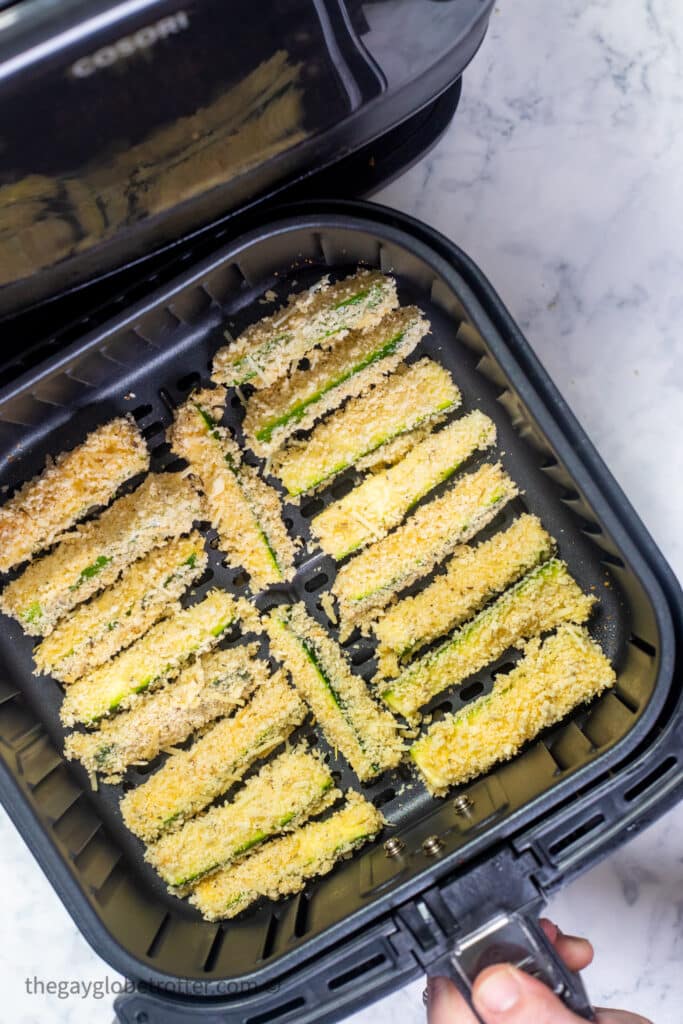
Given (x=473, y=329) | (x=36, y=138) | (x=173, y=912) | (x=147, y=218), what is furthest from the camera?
(x=173, y=912)

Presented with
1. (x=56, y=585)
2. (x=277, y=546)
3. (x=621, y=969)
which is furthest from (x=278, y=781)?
(x=621, y=969)

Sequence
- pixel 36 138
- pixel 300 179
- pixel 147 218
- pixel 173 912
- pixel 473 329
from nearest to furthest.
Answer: pixel 36 138, pixel 147 218, pixel 300 179, pixel 473 329, pixel 173 912

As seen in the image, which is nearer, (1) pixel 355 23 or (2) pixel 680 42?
(1) pixel 355 23

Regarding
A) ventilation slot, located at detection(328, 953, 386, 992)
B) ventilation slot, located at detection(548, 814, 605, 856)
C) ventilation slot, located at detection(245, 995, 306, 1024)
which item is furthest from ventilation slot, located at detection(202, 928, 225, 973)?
ventilation slot, located at detection(548, 814, 605, 856)

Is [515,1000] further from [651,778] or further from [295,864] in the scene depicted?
[295,864]


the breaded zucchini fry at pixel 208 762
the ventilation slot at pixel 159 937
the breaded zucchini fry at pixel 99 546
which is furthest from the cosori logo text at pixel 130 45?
the ventilation slot at pixel 159 937

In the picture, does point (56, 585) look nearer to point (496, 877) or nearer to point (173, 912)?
point (173, 912)

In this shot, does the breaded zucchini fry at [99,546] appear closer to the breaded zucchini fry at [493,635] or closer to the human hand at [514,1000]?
the breaded zucchini fry at [493,635]

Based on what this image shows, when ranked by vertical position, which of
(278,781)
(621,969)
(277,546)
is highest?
(277,546)
